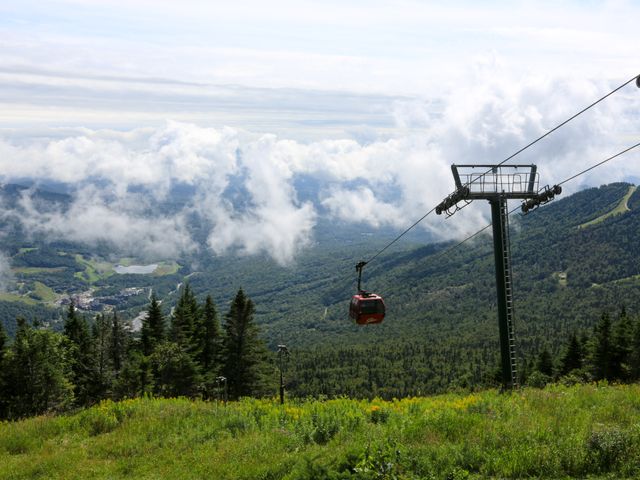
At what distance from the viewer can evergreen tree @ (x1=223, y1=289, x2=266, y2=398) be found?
49.2m

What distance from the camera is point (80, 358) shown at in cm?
5816

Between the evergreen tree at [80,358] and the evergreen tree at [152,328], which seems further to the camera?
the evergreen tree at [80,358]

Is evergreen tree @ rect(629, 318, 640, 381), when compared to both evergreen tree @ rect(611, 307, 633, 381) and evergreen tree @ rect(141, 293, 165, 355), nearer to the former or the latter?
evergreen tree @ rect(611, 307, 633, 381)

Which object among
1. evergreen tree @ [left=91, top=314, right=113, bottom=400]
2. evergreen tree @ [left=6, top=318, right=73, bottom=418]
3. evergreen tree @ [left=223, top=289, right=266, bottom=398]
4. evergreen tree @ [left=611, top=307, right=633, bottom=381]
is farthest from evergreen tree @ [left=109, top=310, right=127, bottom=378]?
evergreen tree @ [left=611, top=307, right=633, bottom=381]

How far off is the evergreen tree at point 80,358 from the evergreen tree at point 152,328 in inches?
230

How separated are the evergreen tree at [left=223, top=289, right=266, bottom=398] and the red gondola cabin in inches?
1154

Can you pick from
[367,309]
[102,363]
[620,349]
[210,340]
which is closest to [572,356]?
[620,349]

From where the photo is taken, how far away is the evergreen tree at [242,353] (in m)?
49.2

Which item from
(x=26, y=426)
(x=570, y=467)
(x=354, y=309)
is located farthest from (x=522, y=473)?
(x=26, y=426)

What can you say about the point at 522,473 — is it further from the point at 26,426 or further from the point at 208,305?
the point at 208,305

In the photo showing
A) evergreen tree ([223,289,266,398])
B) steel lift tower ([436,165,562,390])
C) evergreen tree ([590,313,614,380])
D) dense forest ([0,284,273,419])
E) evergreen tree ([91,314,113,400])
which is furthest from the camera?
evergreen tree ([590,313,614,380])

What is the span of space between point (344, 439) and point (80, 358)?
2072 inches

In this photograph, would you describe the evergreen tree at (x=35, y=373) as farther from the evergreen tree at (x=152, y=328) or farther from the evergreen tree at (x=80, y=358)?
the evergreen tree at (x=152, y=328)

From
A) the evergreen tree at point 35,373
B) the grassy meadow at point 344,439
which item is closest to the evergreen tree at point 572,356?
the grassy meadow at point 344,439
